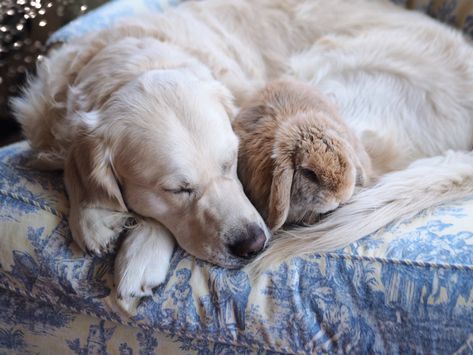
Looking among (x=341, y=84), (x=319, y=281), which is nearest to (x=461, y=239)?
(x=319, y=281)

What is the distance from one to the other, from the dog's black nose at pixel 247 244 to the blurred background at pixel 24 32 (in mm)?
1645

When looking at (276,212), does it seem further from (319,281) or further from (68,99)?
(68,99)

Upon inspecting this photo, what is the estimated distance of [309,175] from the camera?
131 centimetres

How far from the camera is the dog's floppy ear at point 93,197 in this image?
132 cm

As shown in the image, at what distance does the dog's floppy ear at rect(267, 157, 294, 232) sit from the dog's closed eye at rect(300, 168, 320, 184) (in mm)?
31

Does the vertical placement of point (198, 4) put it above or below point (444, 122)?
above

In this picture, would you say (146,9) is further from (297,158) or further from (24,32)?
(297,158)

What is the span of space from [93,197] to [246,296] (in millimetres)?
489

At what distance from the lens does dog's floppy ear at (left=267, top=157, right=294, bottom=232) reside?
130cm

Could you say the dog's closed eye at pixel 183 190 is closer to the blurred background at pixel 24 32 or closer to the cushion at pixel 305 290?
the cushion at pixel 305 290

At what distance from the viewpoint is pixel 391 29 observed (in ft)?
6.37

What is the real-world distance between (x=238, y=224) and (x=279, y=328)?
27 cm

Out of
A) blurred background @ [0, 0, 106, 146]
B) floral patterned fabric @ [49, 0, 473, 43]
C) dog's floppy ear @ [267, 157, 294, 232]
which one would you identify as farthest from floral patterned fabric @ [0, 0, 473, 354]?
blurred background @ [0, 0, 106, 146]

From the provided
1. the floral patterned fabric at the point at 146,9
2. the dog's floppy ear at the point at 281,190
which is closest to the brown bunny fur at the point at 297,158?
the dog's floppy ear at the point at 281,190
